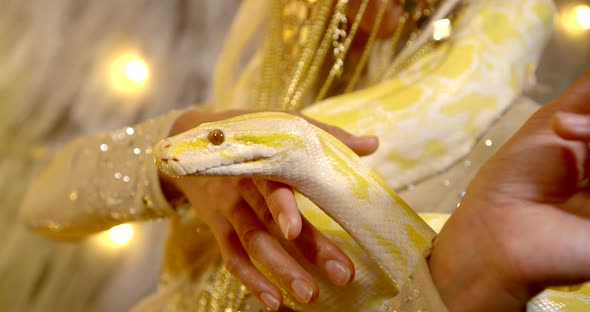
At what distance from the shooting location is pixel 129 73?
1550 mm

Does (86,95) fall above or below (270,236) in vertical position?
below

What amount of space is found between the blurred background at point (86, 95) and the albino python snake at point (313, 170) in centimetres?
104

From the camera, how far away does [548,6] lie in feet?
2.66

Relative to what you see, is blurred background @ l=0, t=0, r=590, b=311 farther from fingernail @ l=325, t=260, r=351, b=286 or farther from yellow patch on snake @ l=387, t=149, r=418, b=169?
fingernail @ l=325, t=260, r=351, b=286

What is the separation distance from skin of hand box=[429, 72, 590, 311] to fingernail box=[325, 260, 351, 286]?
10cm

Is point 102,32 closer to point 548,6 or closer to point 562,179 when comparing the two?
point 548,6

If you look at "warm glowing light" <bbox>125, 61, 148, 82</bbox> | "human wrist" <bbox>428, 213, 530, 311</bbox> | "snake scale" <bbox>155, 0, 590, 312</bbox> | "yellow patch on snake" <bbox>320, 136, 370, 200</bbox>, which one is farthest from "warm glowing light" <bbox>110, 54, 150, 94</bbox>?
"human wrist" <bbox>428, 213, 530, 311</bbox>

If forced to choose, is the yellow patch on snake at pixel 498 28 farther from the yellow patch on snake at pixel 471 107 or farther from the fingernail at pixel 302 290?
the fingernail at pixel 302 290

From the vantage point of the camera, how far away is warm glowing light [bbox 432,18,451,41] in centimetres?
81

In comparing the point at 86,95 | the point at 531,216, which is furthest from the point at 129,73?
the point at 531,216

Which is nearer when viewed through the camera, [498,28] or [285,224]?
[285,224]

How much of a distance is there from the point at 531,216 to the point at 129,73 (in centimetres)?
137

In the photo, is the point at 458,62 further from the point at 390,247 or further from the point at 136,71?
the point at 136,71

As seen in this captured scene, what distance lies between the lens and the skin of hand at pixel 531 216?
36 centimetres
